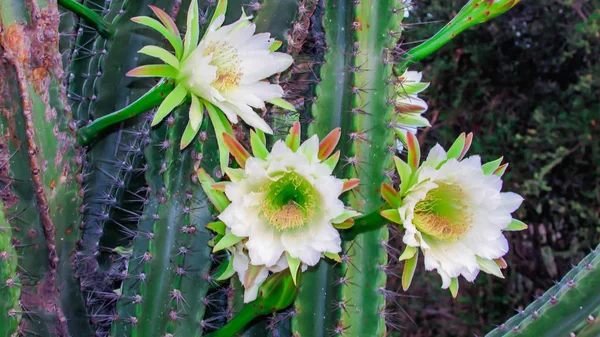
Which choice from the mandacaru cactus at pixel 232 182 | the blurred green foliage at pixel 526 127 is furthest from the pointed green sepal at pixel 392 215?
the blurred green foliage at pixel 526 127

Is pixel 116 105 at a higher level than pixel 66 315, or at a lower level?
higher

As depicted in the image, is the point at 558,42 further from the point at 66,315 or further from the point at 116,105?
the point at 66,315

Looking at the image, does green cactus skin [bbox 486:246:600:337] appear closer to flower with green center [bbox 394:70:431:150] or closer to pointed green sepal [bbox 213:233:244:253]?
flower with green center [bbox 394:70:431:150]

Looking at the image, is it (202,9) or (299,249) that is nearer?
(299,249)

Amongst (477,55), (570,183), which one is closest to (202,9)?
(477,55)

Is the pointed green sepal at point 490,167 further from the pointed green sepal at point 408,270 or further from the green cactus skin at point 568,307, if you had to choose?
the green cactus skin at point 568,307

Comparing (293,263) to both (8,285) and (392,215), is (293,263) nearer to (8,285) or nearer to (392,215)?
(392,215)
